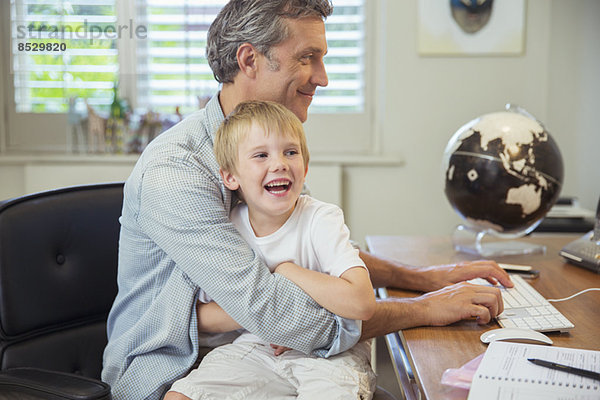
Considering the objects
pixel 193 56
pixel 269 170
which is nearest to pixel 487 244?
pixel 269 170

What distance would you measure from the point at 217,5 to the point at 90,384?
273 centimetres

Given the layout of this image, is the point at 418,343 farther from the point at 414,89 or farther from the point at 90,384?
the point at 414,89

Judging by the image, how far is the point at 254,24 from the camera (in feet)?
4.78

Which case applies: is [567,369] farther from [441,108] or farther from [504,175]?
[441,108]

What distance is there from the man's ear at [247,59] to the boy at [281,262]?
21 centimetres

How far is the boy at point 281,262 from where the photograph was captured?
1171 millimetres

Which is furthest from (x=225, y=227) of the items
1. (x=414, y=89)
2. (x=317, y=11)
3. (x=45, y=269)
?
(x=414, y=89)

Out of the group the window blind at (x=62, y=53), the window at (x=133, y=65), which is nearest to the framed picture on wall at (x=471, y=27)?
the window at (x=133, y=65)

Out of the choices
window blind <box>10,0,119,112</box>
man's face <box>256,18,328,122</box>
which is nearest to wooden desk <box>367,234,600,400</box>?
man's face <box>256,18,328,122</box>

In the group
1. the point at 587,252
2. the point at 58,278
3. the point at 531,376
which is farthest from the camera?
the point at 587,252

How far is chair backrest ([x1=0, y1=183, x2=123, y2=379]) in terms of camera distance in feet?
4.39

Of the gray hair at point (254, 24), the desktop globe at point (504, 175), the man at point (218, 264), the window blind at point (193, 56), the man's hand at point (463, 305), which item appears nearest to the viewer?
the man at point (218, 264)

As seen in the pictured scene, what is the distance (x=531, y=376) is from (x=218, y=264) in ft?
1.88

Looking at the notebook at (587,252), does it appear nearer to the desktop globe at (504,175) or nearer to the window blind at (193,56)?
the desktop globe at (504,175)
